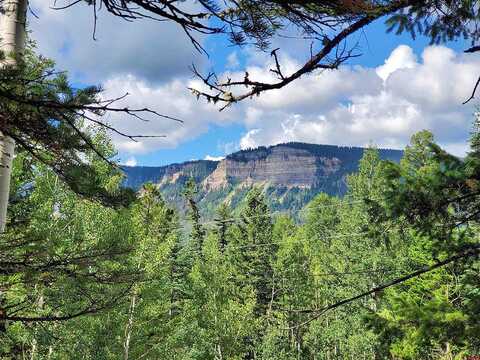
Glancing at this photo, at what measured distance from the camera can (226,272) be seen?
29391 millimetres

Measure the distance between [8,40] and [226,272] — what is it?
87.4ft

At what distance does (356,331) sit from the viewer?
97.9 ft

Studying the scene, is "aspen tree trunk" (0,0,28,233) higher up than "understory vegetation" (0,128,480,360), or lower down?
higher up

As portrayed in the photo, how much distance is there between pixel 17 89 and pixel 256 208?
38.7 m

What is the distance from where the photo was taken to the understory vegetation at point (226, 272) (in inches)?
187

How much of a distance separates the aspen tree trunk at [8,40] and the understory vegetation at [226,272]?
41cm

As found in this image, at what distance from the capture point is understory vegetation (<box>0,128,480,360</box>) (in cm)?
474

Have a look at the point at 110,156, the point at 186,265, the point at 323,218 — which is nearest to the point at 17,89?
the point at 110,156

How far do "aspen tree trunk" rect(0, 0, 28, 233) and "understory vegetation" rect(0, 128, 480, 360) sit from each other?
1.34 ft

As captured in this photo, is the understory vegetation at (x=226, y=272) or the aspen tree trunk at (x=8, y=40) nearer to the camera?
the aspen tree trunk at (x=8, y=40)

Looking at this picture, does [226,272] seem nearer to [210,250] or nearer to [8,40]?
[210,250]

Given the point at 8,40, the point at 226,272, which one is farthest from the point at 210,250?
the point at 8,40

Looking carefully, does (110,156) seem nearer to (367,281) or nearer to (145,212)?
(145,212)

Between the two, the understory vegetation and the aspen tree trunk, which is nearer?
the aspen tree trunk
